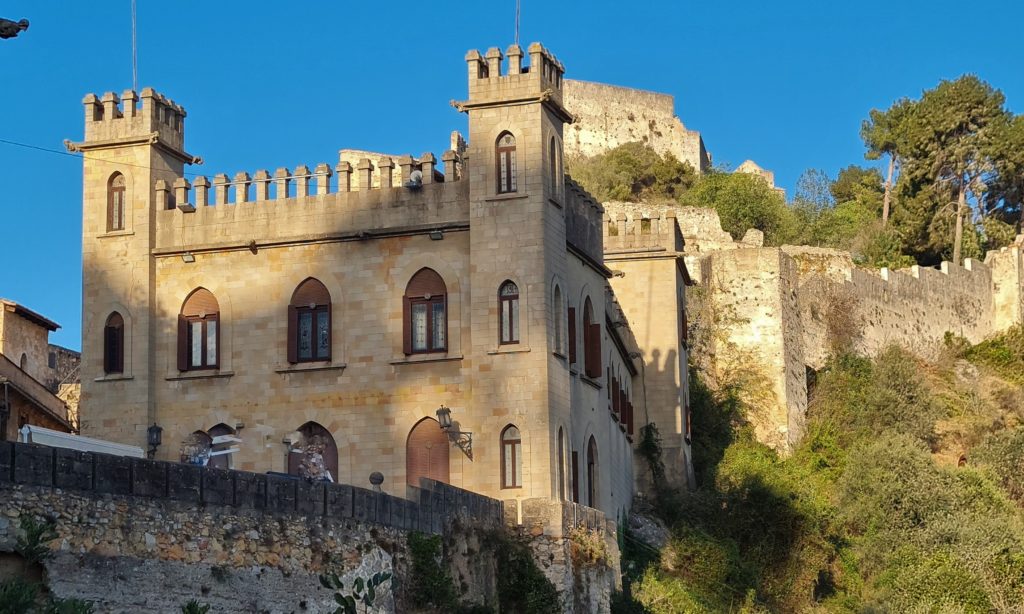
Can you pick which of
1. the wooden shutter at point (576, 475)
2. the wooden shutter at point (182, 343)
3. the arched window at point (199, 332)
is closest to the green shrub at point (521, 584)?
the wooden shutter at point (576, 475)

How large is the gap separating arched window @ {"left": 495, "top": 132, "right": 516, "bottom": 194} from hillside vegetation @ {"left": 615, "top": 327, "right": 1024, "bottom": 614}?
8088mm

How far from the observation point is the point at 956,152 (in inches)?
2864

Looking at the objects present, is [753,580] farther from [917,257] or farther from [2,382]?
[917,257]

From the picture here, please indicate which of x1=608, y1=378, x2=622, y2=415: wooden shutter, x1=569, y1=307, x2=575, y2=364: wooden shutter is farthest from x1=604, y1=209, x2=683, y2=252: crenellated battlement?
x1=569, y1=307, x2=575, y2=364: wooden shutter

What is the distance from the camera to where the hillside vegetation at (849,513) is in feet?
135

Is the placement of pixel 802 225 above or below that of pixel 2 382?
above

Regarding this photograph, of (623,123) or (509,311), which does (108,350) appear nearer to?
(509,311)

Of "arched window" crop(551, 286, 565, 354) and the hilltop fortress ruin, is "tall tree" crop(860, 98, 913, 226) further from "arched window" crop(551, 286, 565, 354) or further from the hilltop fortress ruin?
"arched window" crop(551, 286, 565, 354)

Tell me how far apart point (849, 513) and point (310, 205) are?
57.9 ft

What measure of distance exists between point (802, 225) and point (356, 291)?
4587 centimetres

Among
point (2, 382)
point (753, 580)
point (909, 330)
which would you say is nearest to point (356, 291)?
point (2, 382)

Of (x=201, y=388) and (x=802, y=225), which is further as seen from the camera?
(x=802, y=225)

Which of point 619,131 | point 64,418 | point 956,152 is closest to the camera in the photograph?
point 64,418

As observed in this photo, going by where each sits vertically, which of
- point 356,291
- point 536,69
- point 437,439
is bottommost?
point 437,439
